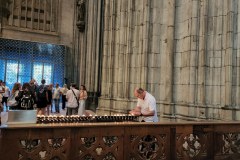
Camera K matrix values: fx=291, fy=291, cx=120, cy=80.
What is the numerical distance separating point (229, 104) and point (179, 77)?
7.37 ft

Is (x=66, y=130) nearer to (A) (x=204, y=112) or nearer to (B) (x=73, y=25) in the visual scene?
(A) (x=204, y=112)

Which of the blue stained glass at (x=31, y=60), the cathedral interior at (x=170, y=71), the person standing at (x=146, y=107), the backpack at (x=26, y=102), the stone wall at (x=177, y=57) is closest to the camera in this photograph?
the cathedral interior at (x=170, y=71)

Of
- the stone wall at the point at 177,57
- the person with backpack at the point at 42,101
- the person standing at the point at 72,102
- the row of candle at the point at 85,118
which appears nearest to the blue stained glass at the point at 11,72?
the stone wall at the point at 177,57

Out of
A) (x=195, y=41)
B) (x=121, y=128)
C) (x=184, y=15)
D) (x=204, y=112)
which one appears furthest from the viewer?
(x=184, y=15)

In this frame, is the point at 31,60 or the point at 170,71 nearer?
the point at 170,71

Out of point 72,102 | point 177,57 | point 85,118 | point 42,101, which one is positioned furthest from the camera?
point 42,101

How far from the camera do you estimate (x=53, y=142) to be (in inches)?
157

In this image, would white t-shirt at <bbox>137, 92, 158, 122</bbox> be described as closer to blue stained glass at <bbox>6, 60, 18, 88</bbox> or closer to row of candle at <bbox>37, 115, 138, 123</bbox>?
row of candle at <bbox>37, 115, 138, 123</bbox>

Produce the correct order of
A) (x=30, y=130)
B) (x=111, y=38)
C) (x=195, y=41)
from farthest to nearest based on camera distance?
(x=111, y=38) → (x=195, y=41) → (x=30, y=130)

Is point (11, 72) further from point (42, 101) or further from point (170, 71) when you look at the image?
point (170, 71)

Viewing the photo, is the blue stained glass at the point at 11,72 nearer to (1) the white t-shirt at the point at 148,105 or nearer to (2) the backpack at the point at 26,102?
(2) the backpack at the point at 26,102

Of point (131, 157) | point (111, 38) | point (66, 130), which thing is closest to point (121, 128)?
point (131, 157)

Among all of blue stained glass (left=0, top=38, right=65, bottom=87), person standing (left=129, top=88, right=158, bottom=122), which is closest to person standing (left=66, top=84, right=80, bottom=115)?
person standing (left=129, top=88, right=158, bottom=122)

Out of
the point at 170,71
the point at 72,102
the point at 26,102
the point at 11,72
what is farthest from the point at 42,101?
the point at 11,72
